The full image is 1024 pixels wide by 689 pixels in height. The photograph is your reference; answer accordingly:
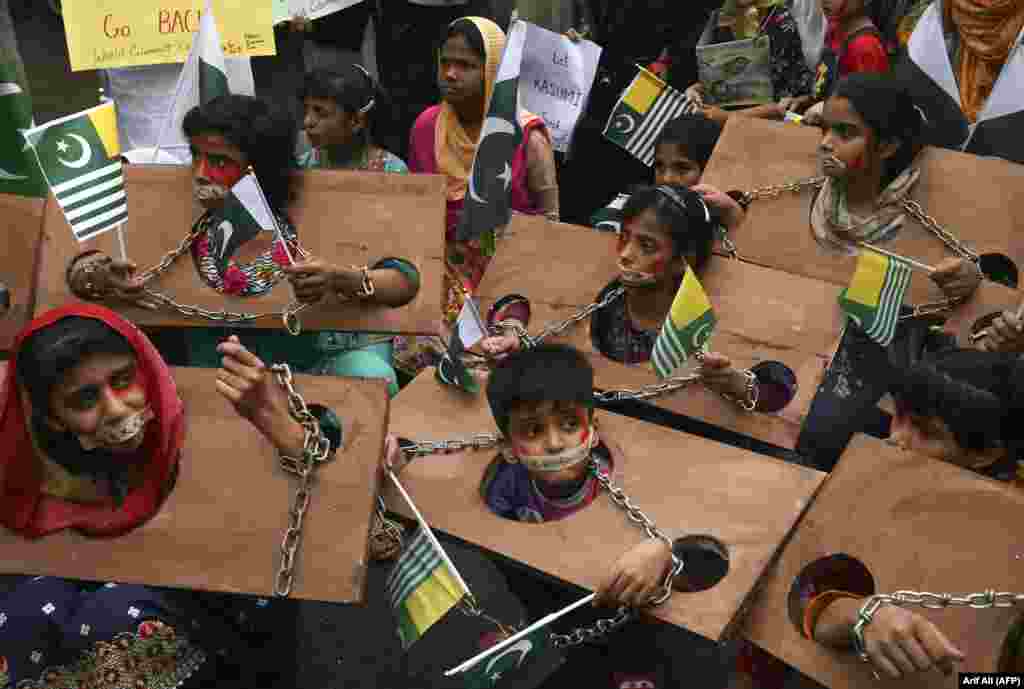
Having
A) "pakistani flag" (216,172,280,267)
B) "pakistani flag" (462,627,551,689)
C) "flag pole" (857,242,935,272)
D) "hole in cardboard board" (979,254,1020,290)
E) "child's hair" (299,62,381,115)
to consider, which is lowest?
"pakistani flag" (462,627,551,689)

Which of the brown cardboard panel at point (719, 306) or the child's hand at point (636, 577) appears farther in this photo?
the brown cardboard panel at point (719, 306)

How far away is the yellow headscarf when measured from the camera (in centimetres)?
421

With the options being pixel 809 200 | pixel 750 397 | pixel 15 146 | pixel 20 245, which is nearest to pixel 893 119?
pixel 809 200

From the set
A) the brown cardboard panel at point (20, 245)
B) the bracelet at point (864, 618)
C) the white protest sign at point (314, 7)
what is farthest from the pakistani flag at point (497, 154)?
the white protest sign at point (314, 7)

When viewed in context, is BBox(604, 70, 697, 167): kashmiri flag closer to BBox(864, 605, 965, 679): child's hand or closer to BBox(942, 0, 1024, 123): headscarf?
BBox(942, 0, 1024, 123): headscarf

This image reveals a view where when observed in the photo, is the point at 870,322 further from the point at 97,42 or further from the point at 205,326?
the point at 97,42

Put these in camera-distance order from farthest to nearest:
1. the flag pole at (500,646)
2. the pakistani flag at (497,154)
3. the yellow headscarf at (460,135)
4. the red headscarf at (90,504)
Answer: the yellow headscarf at (460,135) < the pakistani flag at (497,154) < the red headscarf at (90,504) < the flag pole at (500,646)

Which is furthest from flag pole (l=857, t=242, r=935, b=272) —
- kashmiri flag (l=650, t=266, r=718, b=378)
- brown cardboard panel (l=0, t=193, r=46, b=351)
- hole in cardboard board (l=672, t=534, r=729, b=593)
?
brown cardboard panel (l=0, t=193, r=46, b=351)

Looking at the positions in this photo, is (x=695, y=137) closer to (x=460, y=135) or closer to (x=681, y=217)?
(x=460, y=135)

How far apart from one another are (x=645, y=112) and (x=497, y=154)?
859mm

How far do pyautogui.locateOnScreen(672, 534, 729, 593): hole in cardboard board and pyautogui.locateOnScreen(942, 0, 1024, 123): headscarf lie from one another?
226cm

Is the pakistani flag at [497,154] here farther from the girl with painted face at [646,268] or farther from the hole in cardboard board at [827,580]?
the hole in cardboard board at [827,580]

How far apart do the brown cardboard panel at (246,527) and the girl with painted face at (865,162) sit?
165 cm

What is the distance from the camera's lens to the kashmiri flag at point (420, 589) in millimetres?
2211
